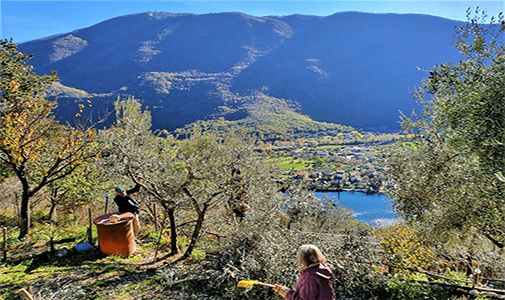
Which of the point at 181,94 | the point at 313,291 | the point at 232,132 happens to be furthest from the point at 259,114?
the point at 313,291

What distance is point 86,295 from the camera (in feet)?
22.3

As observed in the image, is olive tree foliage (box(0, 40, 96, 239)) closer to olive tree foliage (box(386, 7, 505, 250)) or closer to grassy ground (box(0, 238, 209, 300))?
grassy ground (box(0, 238, 209, 300))

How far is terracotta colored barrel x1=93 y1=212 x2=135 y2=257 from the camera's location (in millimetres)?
8414

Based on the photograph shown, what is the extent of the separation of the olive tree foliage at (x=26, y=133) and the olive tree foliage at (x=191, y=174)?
1.46 m

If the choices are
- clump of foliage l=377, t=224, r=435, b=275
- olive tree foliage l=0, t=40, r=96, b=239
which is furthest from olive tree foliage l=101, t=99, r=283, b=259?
clump of foliage l=377, t=224, r=435, b=275

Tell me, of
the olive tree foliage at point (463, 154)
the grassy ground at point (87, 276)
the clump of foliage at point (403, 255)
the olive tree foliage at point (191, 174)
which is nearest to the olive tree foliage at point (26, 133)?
the olive tree foliage at point (191, 174)

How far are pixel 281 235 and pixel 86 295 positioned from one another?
5.16m

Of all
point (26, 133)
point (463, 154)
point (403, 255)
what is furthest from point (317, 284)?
point (26, 133)

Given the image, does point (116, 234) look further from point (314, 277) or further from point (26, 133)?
point (314, 277)

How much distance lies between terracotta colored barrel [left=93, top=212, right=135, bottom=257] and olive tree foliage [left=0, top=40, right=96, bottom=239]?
9.51ft

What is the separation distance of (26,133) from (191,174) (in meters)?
5.54

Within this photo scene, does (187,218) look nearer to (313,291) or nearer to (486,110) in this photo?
(313,291)

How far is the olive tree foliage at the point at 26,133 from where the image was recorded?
360 inches

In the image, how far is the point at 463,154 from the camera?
7.57 m
